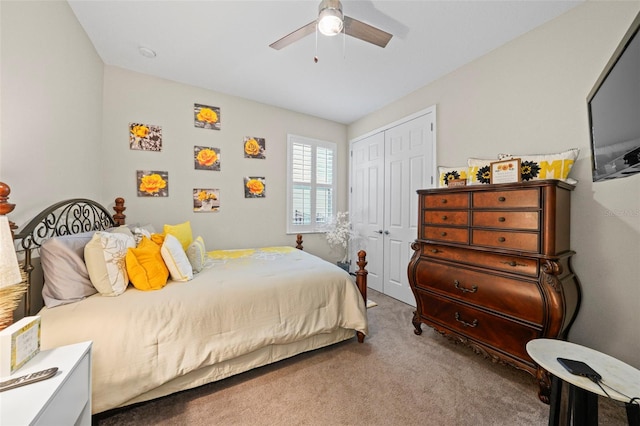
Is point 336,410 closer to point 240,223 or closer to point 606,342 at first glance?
point 606,342

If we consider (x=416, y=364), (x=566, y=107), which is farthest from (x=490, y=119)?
(x=416, y=364)

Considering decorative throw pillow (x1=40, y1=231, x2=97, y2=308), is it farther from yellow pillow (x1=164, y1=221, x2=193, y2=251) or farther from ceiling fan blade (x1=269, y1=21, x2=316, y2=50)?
ceiling fan blade (x1=269, y1=21, x2=316, y2=50)

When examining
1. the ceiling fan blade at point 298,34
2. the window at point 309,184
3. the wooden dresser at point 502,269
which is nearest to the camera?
the wooden dresser at point 502,269

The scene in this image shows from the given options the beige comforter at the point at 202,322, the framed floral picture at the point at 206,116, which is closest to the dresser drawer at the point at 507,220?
the beige comforter at the point at 202,322

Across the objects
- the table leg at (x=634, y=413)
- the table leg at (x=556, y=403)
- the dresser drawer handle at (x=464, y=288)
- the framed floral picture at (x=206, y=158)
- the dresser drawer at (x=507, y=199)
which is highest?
the framed floral picture at (x=206, y=158)

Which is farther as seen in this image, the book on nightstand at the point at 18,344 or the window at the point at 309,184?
the window at the point at 309,184

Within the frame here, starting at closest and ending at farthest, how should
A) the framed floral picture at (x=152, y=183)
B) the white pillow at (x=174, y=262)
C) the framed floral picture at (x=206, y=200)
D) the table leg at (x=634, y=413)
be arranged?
the table leg at (x=634, y=413) → the white pillow at (x=174, y=262) → the framed floral picture at (x=152, y=183) → the framed floral picture at (x=206, y=200)

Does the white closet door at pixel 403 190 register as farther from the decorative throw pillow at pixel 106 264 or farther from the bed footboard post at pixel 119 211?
the bed footboard post at pixel 119 211

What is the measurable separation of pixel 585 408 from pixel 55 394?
2095 mm

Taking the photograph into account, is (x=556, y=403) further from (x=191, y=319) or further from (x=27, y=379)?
(x=27, y=379)

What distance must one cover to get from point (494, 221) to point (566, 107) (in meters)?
1.10

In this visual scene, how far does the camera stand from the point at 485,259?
1.86m

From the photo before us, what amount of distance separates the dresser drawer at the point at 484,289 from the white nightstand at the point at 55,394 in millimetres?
2374

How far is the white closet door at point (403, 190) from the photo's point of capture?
3023 millimetres
